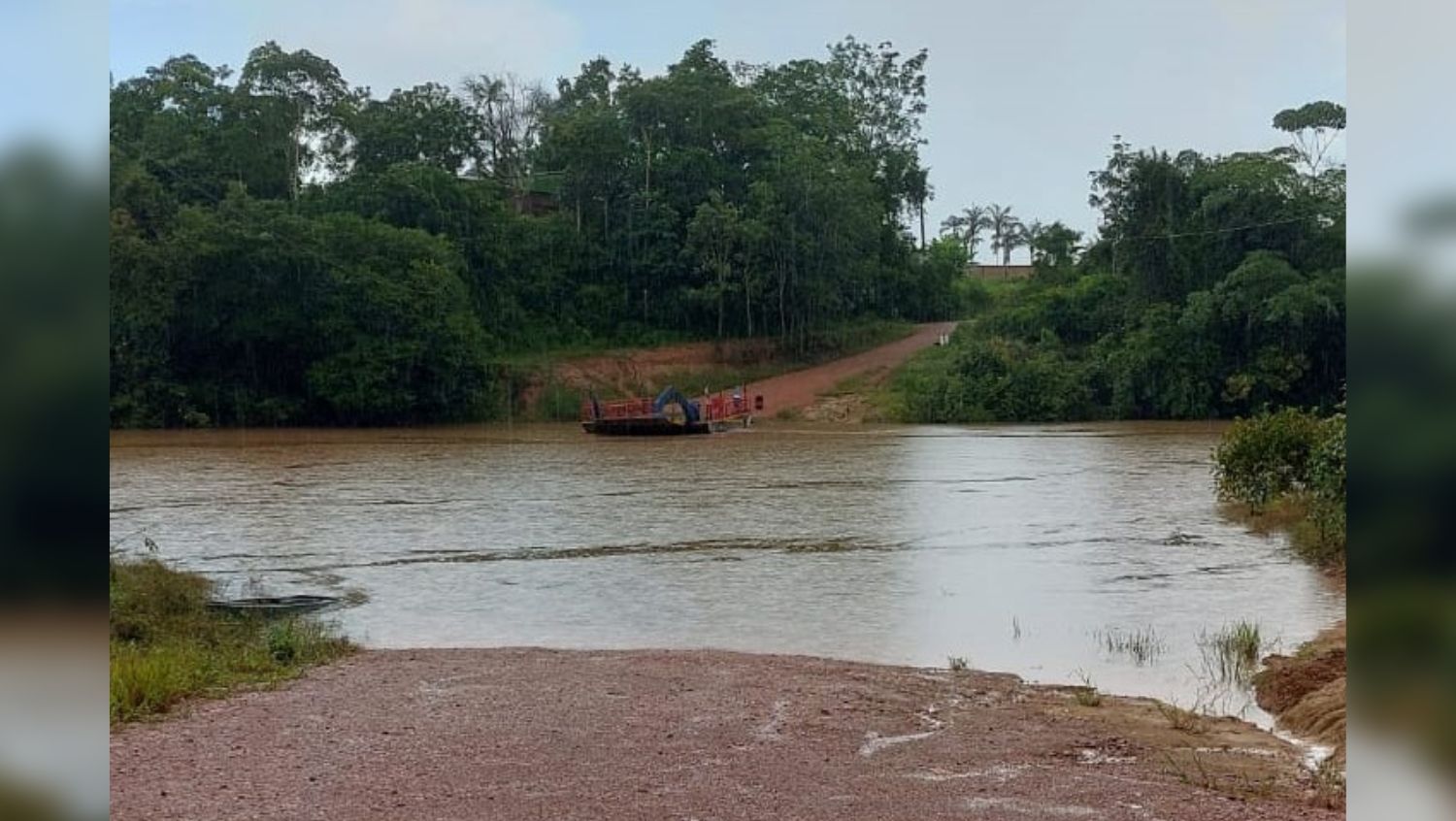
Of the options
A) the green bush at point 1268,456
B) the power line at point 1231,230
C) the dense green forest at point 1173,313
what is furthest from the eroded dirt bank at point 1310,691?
the power line at point 1231,230

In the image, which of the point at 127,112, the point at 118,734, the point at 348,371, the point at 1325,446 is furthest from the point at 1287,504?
the point at 127,112

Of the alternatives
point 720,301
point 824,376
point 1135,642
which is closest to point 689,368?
point 720,301

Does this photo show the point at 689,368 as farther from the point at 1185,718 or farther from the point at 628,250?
the point at 1185,718

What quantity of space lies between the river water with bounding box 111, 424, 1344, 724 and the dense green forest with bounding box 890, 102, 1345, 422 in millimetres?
6893

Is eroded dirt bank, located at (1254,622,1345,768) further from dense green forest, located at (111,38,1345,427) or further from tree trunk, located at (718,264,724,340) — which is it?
tree trunk, located at (718,264,724,340)

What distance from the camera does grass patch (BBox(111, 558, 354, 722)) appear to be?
635 cm

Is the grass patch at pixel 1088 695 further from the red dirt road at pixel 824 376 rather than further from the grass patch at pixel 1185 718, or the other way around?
the red dirt road at pixel 824 376

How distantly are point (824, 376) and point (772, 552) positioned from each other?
30841 mm

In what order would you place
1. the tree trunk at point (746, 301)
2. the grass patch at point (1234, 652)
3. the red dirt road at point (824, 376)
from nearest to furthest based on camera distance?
the grass patch at point (1234, 652)
the red dirt road at point (824, 376)
the tree trunk at point (746, 301)

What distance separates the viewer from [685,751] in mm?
5426

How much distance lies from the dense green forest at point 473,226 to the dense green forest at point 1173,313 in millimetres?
7608

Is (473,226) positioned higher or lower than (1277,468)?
higher

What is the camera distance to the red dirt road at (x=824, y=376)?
41906 mm

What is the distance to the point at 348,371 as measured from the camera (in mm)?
37312
